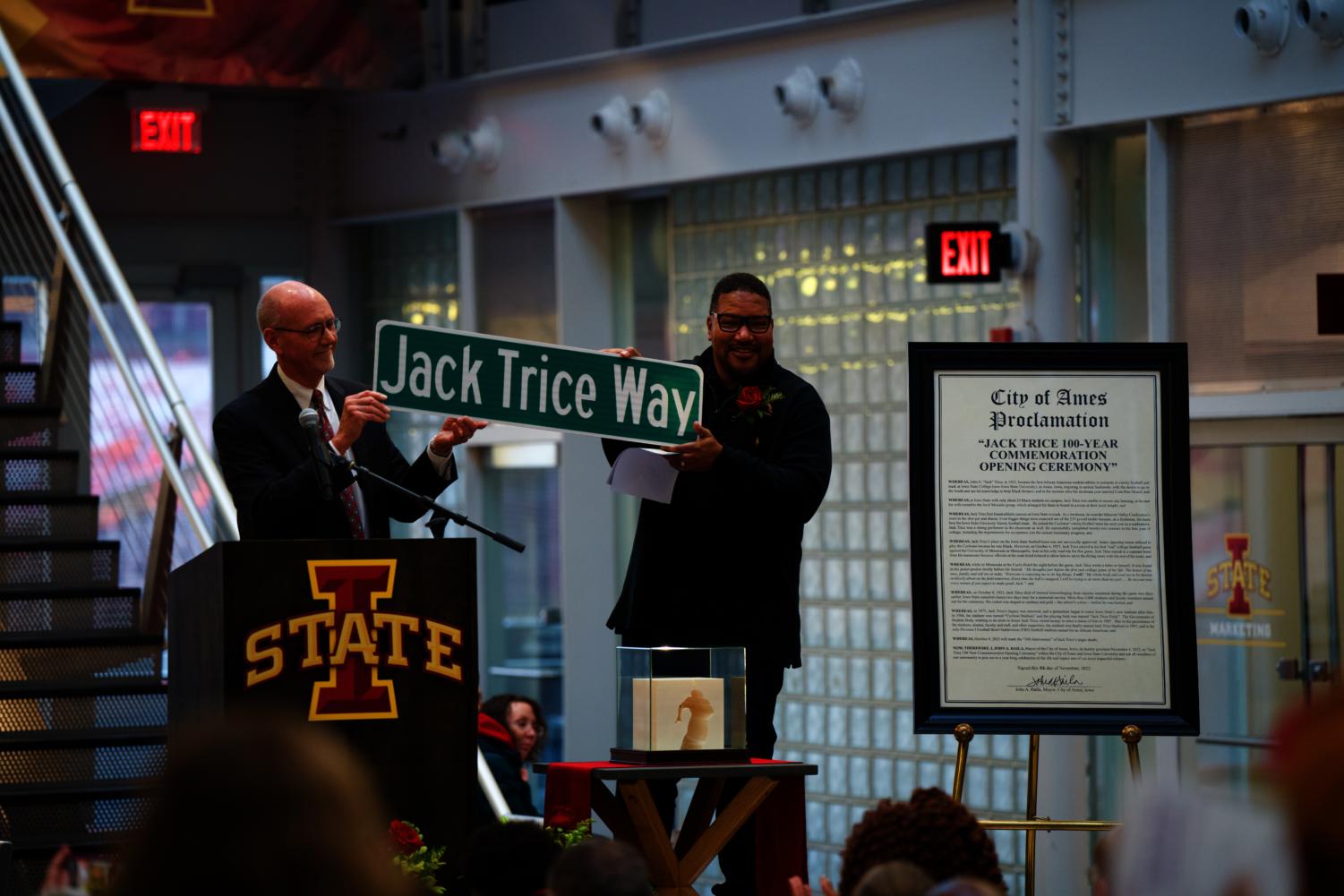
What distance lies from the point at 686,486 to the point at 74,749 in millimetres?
2571

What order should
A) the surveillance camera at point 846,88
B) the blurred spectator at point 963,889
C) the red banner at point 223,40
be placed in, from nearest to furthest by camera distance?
the blurred spectator at point 963,889, the surveillance camera at point 846,88, the red banner at point 223,40

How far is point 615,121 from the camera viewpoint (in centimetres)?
909

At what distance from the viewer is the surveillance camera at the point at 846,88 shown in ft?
27.2

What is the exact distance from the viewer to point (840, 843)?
868 cm

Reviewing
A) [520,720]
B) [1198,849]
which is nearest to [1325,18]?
[520,720]

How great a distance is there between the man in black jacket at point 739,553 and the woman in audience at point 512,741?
2.44 meters

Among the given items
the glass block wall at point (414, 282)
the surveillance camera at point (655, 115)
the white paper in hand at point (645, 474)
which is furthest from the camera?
the glass block wall at point (414, 282)

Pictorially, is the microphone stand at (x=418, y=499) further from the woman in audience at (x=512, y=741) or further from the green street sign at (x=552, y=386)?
the woman in audience at (x=512, y=741)

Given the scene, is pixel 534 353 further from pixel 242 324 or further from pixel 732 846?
pixel 242 324

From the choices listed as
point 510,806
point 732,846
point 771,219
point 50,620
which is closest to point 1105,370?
point 732,846

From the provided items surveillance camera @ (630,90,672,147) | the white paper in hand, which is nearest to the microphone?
the white paper in hand

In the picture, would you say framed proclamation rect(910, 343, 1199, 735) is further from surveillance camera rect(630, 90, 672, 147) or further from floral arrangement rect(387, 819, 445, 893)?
surveillance camera rect(630, 90, 672, 147)

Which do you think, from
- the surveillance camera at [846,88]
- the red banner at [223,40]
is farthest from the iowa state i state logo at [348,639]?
the red banner at [223,40]

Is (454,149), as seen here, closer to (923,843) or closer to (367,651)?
(367,651)
